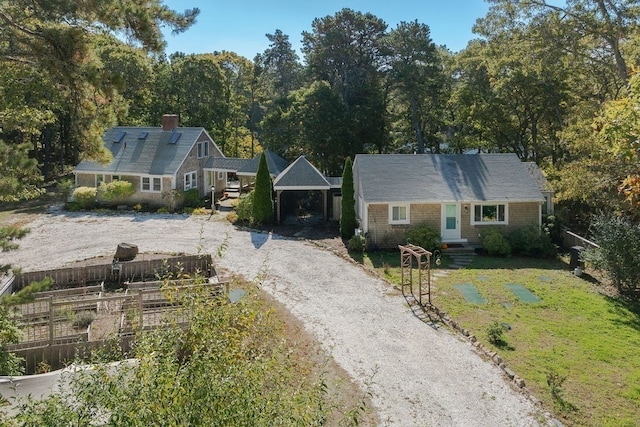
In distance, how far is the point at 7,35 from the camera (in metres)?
8.77

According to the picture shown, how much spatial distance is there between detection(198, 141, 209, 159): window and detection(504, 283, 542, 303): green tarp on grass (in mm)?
22377

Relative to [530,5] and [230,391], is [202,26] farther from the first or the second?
[530,5]

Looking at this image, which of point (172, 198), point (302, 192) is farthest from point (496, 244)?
point (172, 198)

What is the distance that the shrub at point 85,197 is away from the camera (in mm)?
28672

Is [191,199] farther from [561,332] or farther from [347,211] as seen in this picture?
[561,332]

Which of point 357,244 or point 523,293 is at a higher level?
point 357,244

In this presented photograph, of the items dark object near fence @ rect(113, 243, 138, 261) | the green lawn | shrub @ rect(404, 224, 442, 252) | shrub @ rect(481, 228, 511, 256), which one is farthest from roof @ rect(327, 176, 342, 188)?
dark object near fence @ rect(113, 243, 138, 261)

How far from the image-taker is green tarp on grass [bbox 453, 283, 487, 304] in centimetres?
1562

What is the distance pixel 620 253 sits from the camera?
652 inches

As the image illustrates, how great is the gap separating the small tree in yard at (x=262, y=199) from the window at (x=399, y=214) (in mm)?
6857

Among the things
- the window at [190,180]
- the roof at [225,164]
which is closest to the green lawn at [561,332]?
the roof at [225,164]

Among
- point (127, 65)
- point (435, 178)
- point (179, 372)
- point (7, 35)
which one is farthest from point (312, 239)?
point (127, 65)

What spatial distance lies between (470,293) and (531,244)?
6.95 meters

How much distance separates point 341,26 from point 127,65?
55.6ft
